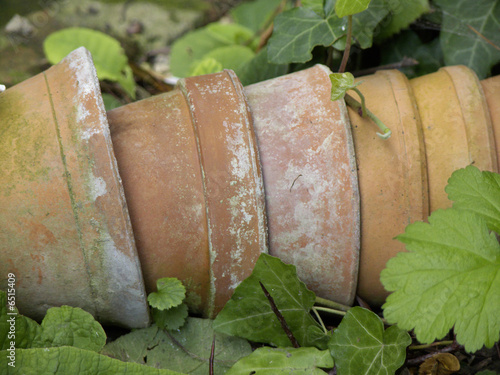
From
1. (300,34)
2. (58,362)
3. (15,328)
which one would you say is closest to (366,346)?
(58,362)

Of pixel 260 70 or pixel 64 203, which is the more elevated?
pixel 260 70

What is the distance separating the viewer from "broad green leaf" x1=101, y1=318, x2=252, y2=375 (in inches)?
52.5

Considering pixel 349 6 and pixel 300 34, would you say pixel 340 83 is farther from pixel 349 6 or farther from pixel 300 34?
pixel 300 34

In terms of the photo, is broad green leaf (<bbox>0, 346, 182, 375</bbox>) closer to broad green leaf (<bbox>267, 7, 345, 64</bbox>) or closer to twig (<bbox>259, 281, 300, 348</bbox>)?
twig (<bbox>259, 281, 300, 348</bbox>)

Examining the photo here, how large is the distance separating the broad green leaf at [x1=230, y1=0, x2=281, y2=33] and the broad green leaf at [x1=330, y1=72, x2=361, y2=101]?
1.52 metres

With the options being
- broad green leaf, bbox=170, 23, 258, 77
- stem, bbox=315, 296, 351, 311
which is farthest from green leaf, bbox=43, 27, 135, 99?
stem, bbox=315, 296, 351, 311

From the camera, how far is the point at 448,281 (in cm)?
101

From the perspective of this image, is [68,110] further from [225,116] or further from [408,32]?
[408,32]

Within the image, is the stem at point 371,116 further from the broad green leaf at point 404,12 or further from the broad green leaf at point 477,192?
the broad green leaf at point 404,12

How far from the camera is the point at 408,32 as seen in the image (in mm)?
1912

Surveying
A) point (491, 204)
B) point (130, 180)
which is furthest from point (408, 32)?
point (130, 180)

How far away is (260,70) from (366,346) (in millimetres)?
1144

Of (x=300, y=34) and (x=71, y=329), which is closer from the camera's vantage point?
(x=71, y=329)

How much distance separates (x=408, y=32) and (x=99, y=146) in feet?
4.49
